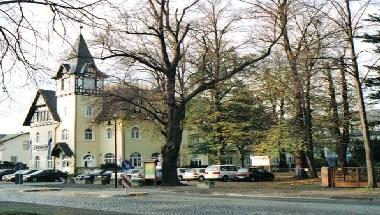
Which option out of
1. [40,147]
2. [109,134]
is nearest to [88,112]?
[109,134]

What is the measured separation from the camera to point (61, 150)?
75.6m

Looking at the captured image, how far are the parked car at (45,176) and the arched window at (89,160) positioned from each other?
13.3 metres

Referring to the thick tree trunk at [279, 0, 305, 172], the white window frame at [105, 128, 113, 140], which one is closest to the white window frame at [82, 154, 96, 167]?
the white window frame at [105, 128, 113, 140]

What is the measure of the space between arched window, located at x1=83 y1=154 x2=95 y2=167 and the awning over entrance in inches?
88.6

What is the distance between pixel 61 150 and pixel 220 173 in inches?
1217

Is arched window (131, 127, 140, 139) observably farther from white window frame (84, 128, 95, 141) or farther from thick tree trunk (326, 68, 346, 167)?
thick tree trunk (326, 68, 346, 167)

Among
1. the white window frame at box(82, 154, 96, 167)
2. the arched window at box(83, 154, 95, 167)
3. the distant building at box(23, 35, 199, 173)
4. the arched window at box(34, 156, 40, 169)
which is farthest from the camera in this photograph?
the arched window at box(34, 156, 40, 169)

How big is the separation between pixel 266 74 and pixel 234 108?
11719 mm

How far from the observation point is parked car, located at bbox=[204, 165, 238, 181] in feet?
173

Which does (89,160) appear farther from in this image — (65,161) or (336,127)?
(336,127)

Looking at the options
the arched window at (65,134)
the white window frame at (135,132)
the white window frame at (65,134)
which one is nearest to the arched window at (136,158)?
the white window frame at (135,132)

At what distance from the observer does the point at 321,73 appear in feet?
143

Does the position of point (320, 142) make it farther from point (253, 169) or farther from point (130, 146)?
point (130, 146)

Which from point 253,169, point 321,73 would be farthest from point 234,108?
point 321,73
